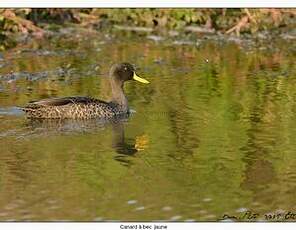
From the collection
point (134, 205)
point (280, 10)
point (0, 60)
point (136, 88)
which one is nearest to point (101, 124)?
point (136, 88)

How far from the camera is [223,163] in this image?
10023 millimetres

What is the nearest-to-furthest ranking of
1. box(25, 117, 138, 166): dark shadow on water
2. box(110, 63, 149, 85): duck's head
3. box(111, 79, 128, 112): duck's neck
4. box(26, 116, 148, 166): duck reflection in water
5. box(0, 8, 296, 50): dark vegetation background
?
box(26, 116, 148, 166): duck reflection in water
box(25, 117, 138, 166): dark shadow on water
box(111, 79, 128, 112): duck's neck
box(110, 63, 149, 85): duck's head
box(0, 8, 296, 50): dark vegetation background

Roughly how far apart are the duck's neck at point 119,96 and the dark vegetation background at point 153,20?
778 centimetres

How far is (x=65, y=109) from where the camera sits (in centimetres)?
1259

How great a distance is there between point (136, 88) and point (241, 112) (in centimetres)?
289

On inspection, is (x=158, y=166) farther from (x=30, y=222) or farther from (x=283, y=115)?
(x=283, y=115)

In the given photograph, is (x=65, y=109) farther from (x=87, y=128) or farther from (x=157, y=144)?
(x=157, y=144)

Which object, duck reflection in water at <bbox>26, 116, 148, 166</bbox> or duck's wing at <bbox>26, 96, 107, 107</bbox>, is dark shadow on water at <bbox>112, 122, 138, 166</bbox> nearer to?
duck reflection in water at <bbox>26, 116, 148, 166</bbox>

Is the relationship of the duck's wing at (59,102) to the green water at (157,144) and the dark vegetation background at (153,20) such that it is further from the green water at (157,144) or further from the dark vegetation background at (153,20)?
the dark vegetation background at (153,20)

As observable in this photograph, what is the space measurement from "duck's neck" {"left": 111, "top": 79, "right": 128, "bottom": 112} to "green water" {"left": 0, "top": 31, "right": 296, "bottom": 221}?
233 millimetres

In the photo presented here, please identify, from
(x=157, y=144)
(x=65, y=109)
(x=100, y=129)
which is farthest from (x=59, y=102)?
(x=157, y=144)

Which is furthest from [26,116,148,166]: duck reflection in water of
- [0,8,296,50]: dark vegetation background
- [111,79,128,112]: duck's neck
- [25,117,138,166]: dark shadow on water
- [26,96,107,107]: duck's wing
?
[0,8,296,50]: dark vegetation background

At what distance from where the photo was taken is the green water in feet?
28.2

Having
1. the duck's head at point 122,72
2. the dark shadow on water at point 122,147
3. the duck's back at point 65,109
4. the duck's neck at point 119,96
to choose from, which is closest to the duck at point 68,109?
the duck's back at point 65,109
